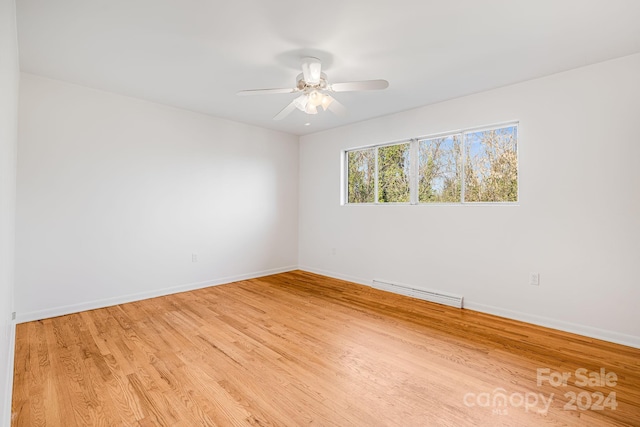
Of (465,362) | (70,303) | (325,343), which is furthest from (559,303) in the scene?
(70,303)

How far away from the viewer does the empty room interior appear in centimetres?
186

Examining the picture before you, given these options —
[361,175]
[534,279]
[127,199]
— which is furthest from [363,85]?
[127,199]

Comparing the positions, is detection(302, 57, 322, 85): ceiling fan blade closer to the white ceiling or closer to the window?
the white ceiling

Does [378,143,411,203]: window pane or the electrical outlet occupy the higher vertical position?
[378,143,411,203]: window pane

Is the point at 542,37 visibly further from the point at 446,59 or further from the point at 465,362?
the point at 465,362

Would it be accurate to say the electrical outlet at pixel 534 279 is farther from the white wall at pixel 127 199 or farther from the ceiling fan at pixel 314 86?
the white wall at pixel 127 199

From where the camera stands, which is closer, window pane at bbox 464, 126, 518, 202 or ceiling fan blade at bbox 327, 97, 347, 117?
ceiling fan blade at bbox 327, 97, 347, 117

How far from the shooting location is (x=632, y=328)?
2488mm

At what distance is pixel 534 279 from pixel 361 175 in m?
2.63

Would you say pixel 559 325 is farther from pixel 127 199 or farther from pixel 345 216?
pixel 127 199

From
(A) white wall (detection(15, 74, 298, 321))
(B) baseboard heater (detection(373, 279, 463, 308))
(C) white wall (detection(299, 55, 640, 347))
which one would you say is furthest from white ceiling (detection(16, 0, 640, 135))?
(B) baseboard heater (detection(373, 279, 463, 308))

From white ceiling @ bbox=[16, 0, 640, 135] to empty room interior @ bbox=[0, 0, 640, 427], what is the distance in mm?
22

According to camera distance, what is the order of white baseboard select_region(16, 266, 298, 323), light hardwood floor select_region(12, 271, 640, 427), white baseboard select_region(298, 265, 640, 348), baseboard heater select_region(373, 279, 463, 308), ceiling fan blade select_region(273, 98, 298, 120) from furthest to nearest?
baseboard heater select_region(373, 279, 463, 308) < white baseboard select_region(16, 266, 298, 323) < ceiling fan blade select_region(273, 98, 298, 120) < white baseboard select_region(298, 265, 640, 348) < light hardwood floor select_region(12, 271, 640, 427)

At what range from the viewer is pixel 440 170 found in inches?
150
